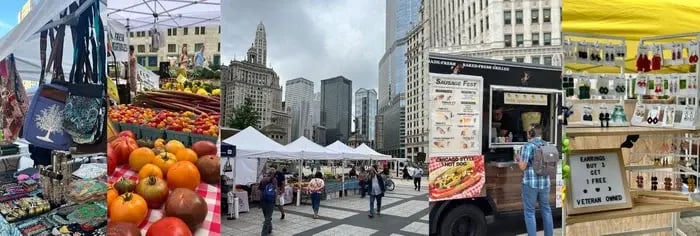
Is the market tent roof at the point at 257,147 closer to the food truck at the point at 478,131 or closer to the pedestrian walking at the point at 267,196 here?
the pedestrian walking at the point at 267,196

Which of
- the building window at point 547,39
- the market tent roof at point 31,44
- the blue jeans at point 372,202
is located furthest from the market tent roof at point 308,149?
the building window at point 547,39

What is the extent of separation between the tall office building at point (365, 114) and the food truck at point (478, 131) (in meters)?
0.36

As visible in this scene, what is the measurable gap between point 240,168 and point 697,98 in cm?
294

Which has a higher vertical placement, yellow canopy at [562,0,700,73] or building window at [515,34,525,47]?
yellow canopy at [562,0,700,73]

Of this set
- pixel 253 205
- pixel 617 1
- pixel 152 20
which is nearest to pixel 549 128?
pixel 617 1

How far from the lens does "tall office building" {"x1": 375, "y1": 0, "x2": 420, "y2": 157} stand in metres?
2.35

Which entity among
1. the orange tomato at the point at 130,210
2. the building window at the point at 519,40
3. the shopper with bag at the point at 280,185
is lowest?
the orange tomato at the point at 130,210

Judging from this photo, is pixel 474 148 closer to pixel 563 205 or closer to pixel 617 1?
pixel 563 205

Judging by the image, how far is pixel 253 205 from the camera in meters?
2.09

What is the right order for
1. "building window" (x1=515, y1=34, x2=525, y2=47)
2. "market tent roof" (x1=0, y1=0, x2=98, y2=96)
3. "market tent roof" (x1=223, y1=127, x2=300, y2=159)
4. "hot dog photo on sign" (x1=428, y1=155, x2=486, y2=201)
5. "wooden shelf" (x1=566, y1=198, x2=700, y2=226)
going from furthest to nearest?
"wooden shelf" (x1=566, y1=198, x2=700, y2=226) < "building window" (x1=515, y1=34, x2=525, y2=47) < "market tent roof" (x1=0, y1=0, x2=98, y2=96) < "hot dog photo on sign" (x1=428, y1=155, x2=486, y2=201) < "market tent roof" (x1=223, y1=127, x2=300, y2=159)

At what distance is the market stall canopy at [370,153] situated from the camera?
7.35ft

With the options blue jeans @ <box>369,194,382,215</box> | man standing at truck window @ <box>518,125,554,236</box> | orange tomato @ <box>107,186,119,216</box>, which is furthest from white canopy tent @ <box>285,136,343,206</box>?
man standing at truck window @ <box>518,125,554,236</box>

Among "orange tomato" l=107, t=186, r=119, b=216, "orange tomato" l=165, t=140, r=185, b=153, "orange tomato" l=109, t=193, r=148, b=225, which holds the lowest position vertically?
"orange tomato" l=109, t=193, r=148, b=225

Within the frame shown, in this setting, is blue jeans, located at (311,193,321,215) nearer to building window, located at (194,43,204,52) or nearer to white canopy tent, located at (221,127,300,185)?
white canopy tent, located at (221,127,300,185)
